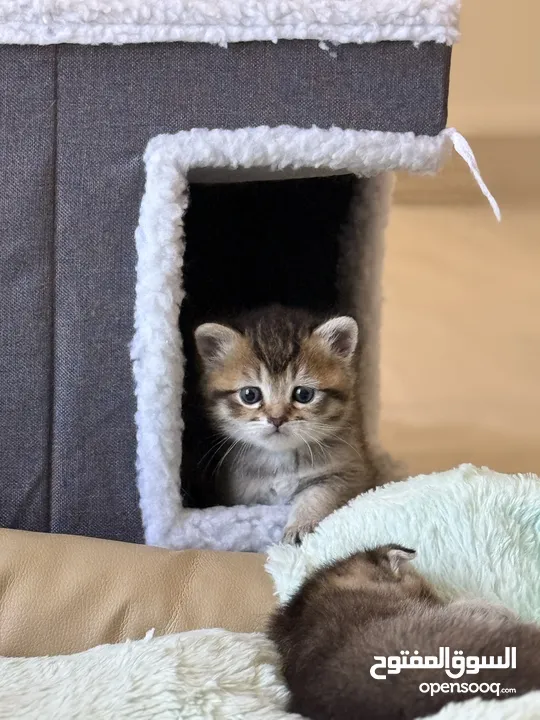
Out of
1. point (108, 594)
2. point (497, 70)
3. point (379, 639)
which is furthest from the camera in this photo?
point (497, 70)

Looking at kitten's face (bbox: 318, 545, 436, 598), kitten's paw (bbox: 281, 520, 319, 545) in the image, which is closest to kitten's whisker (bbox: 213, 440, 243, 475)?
kitten's paw (bbox: 281, 520, 319, 545)

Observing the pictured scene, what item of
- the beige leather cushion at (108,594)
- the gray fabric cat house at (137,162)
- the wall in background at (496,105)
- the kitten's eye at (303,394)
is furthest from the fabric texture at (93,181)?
the wall in background at (496,105)

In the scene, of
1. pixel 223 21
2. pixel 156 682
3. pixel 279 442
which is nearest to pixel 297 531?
pixel 279 442

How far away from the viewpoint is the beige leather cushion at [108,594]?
0.91 meters

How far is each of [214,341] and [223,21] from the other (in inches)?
21.0

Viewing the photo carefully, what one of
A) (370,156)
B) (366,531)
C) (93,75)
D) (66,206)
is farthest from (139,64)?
(366,531)

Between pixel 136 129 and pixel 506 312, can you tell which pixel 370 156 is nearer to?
pixel 136 129

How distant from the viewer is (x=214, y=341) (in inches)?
53.9

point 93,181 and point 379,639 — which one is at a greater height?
point 93,181

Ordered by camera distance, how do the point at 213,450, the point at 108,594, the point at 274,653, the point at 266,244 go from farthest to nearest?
the point at 266,244 < the point at 213,450 < the point at 108,594 < the point at 274,653

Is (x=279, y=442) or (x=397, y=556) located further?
(x=279, y=442)

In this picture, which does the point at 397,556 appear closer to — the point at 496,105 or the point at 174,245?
the point at 174,245

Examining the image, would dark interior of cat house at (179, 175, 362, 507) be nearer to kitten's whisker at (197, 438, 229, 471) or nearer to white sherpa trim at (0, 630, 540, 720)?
kitten's whisker at (197, 438, 229, 471)

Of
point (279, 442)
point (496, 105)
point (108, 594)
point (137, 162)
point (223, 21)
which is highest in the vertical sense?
point (496, 105)
